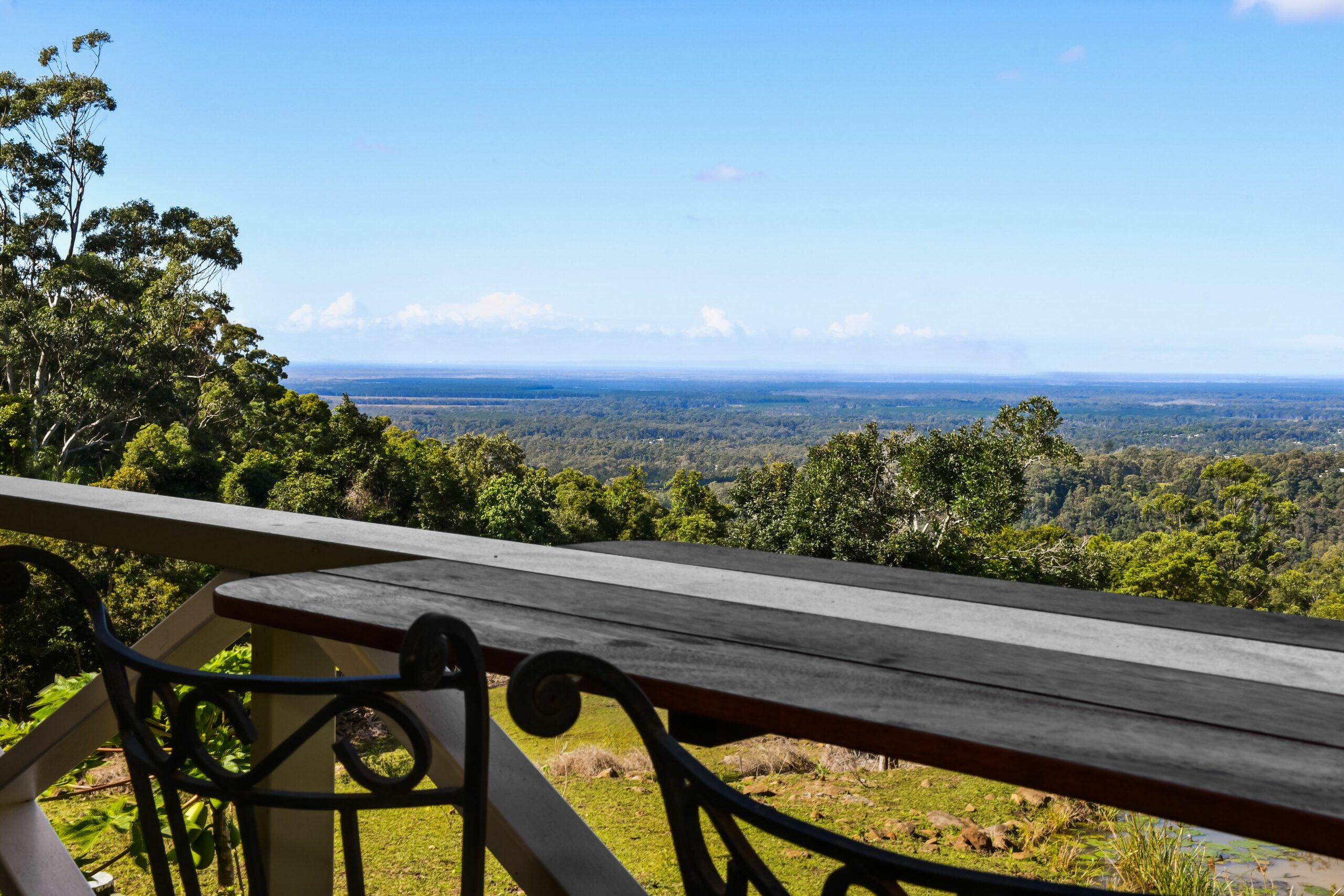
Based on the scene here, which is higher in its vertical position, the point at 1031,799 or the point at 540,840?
the point at 540,840

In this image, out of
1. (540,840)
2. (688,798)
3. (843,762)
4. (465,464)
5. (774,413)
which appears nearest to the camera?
(688,798)

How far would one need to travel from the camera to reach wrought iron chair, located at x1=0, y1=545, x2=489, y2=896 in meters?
0.41

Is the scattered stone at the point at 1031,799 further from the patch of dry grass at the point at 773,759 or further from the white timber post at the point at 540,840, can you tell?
the white timber post at the point at 540,840

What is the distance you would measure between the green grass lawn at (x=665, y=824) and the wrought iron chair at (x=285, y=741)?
3112mm

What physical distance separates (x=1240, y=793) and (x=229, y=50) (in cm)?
5202

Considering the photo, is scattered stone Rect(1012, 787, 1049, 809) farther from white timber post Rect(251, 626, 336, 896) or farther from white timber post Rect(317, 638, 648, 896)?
white timber post Rect(317, 638, 648, 896)

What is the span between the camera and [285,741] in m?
0.48

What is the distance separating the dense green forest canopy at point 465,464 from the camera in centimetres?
1648

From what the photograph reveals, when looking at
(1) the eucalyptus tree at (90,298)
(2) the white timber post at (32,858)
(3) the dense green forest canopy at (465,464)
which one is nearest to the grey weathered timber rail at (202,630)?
(2) the white timber post at (32,858)

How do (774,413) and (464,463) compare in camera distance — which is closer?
(464,463)

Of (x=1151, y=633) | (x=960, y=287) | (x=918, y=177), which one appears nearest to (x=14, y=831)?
(x=1151, y=633)

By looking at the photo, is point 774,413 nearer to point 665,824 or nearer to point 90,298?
point 90,298

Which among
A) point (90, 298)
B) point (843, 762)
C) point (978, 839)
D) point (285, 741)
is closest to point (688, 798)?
point (285, 741)

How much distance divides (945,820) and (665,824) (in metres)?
1.68
